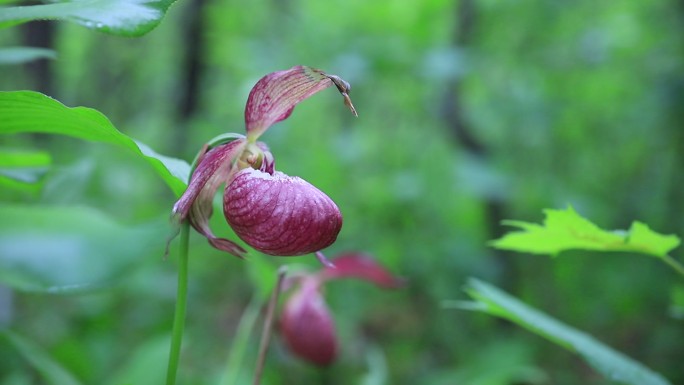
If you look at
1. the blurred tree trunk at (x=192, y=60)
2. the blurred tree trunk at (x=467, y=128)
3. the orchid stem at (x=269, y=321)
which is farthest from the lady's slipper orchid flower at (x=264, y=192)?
the blurred tree trunk at (x=192, y=60)

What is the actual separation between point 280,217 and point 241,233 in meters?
0.05

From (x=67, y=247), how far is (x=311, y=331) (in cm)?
61

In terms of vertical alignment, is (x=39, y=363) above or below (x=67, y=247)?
below

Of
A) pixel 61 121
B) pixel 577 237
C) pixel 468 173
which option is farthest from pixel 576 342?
pixel 468 173

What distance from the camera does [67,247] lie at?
0.58 m

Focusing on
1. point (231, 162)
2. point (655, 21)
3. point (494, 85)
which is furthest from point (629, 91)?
point (231, 162)

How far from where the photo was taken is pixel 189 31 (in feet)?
17.7

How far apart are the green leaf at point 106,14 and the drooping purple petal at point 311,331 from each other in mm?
726

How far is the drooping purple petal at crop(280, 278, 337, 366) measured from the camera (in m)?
→ 1.11

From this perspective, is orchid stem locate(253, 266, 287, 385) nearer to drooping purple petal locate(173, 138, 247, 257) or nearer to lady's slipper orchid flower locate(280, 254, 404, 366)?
drooping purple petal locate(173, 138, 247, 257)

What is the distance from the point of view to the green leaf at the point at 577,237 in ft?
2.17

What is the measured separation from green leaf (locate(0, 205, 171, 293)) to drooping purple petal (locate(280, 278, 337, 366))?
477 millimetres

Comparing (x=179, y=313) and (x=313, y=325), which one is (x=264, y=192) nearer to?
(x=179, y=313)

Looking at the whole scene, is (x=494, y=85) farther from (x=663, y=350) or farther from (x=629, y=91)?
(x=663, y=350)
